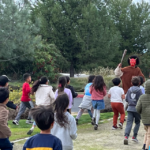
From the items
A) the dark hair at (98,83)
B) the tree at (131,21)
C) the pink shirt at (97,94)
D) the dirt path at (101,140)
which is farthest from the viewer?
the tree at (131,21)

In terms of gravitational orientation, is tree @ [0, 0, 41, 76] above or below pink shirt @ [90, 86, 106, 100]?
above

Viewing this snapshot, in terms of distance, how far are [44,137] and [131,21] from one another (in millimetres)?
35826

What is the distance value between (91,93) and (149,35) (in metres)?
29.7

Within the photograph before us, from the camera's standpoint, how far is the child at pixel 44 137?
10.2 feet

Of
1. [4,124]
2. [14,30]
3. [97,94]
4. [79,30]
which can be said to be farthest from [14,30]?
[4,124]

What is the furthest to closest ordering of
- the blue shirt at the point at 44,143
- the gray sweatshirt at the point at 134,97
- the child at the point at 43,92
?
the child at the point at 43,92
the gray sweatshirt at the point at 134,97
the blue shirt at the point at 44,143

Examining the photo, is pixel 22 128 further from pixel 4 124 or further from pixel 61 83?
pixel 4 124

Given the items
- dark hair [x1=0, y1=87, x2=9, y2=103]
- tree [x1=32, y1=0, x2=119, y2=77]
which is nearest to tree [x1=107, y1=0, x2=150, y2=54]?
tree [x1=32, y1=0, x2=119, y2=77]

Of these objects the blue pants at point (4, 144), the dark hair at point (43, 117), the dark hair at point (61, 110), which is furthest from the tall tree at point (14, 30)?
the dark hair at point (43, 117)

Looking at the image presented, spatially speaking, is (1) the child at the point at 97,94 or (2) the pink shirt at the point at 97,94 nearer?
(1) the child at the point at 97,94

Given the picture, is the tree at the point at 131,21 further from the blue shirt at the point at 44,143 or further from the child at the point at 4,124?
the blue shirt at the point at 44,143

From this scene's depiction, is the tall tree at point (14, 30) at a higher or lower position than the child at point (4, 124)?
higher

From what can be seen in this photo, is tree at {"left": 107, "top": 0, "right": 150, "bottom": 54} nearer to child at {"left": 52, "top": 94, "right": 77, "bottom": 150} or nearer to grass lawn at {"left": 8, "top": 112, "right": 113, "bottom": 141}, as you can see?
grass lawn at {"left": 8, "top": 112, "right": 113, "bottom": 141}

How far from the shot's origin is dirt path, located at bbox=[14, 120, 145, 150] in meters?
6.42
